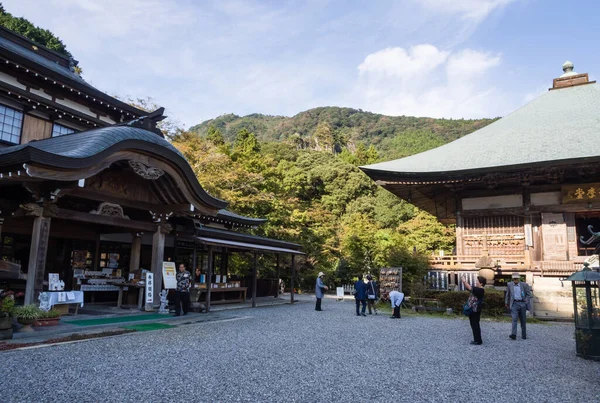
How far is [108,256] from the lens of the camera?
→ 45.3 feet

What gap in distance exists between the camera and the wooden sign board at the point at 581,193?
1425 cm

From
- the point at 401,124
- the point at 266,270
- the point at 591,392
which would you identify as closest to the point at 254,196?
the point at 266,270

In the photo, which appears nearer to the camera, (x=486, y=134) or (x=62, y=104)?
(x=62, y=104)

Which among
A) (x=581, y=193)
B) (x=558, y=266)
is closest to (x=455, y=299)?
(x=558, y=266)

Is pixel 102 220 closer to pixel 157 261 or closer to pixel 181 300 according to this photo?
pixel 157 261

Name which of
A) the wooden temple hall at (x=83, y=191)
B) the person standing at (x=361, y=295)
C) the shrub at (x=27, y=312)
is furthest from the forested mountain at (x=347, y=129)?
the shrub at (x=27, y=312)

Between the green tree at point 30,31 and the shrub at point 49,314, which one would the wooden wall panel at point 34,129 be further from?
the green tree at point 30,31

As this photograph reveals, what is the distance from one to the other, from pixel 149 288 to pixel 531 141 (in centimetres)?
1526

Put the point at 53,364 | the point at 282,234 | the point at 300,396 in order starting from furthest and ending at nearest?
1. the point at 282,234
2. the point at 53,364
3. the point at 300,396

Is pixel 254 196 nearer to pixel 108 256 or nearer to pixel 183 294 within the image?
pixel 108 256

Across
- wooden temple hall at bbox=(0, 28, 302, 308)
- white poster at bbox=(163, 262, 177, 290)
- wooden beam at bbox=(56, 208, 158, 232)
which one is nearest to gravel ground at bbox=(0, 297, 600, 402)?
white poster at bbox=(163, 262, 177, 290)

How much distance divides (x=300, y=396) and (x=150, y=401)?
160 cm

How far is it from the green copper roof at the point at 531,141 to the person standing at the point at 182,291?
8.65 m

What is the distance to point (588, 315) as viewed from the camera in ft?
22.7
